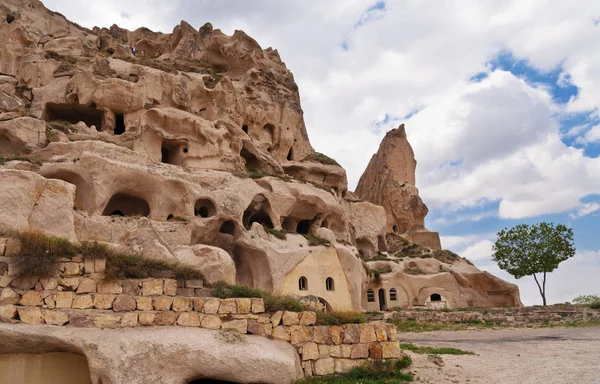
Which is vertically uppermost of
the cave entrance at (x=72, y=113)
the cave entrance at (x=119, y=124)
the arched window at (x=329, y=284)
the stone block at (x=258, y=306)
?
the cave entrance at (x=72, y=113)

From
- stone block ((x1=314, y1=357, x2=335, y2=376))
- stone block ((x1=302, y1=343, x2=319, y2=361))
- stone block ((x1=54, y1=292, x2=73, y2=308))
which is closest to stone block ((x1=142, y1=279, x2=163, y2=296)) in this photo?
stone block ((x1=54, y1=292, x2=73, y2=308))

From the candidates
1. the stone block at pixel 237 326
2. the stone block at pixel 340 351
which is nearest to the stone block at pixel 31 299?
the stone block at pixel 237 326

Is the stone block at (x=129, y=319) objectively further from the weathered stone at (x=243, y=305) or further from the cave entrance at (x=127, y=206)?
the cave entrance at (x=127, y=206)

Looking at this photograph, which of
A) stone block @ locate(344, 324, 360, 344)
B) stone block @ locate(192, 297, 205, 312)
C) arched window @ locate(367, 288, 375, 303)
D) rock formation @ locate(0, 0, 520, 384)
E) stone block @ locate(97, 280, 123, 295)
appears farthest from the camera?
arched window @ locate(367, 288, 375, 303)

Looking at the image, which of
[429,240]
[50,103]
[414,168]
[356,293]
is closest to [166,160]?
[50,103]

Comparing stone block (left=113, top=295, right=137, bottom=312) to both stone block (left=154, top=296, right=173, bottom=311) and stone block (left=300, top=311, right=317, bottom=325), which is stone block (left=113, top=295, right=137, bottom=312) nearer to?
stone block (left=154, top=296, right=173, bottom=311)

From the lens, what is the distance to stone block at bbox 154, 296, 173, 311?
8.57 meters

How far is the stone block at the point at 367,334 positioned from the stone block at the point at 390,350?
0.26 metres

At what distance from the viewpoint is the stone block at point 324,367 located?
891cm

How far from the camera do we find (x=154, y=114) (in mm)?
28438

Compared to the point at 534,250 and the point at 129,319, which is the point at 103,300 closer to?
the point at 129,319

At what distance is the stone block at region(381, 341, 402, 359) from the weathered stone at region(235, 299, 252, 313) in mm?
2941

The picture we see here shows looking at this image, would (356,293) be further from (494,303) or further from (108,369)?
(108,369)

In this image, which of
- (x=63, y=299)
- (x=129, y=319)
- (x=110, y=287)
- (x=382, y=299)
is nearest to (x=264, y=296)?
(x=129, y=319)
